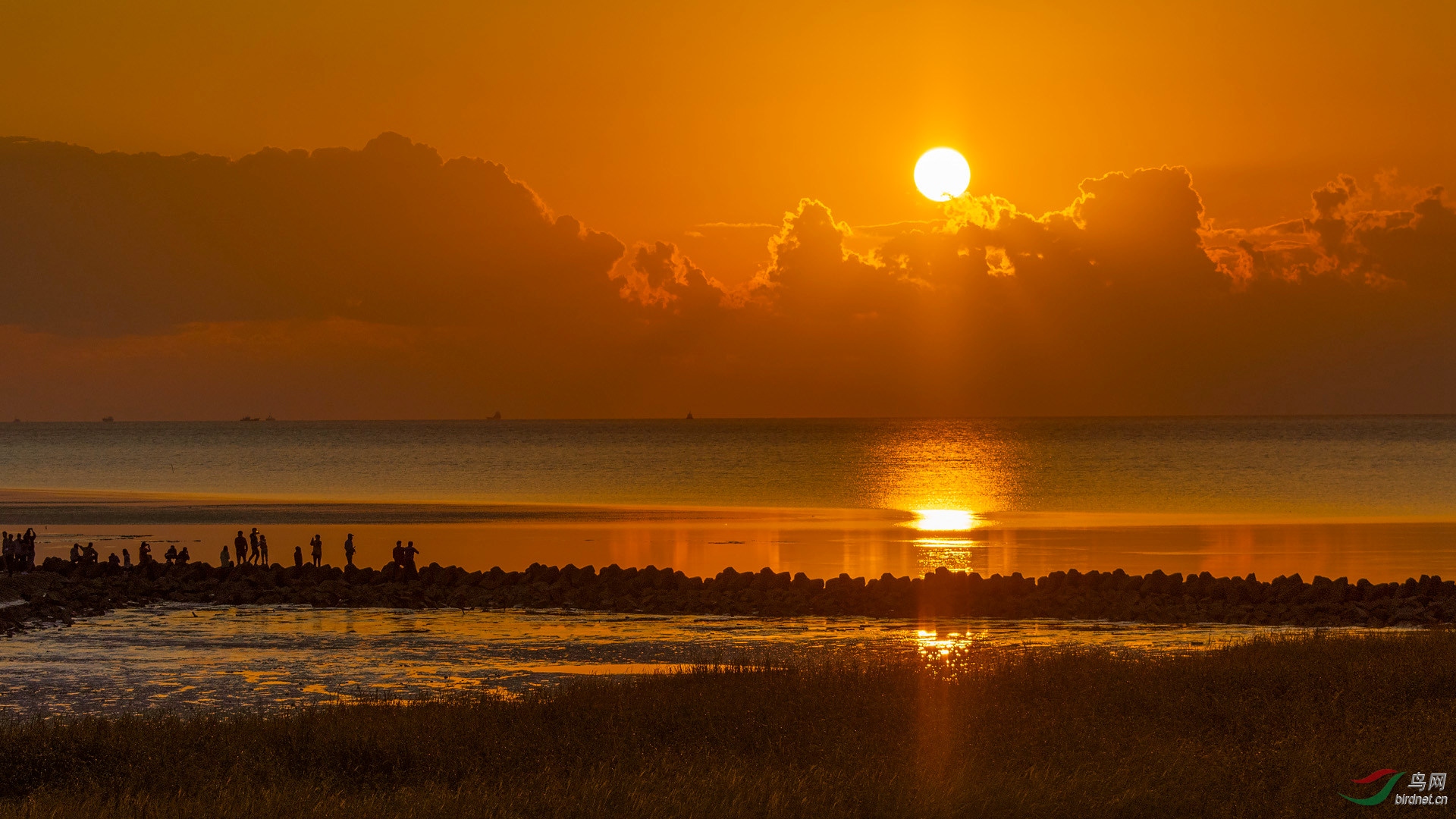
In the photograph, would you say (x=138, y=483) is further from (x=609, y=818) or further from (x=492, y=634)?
(x=609, y=818)

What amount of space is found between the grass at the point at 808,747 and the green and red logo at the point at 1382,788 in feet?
0.59

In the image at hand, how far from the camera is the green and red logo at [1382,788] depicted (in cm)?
1380

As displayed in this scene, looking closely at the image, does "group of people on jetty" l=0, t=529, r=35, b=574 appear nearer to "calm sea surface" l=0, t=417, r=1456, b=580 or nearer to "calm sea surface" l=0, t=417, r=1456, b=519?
"calm sea surface" l=0, t=417, r=1456, b=580

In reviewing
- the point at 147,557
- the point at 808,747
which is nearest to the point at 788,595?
the point at 808,747

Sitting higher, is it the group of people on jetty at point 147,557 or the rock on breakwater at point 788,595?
the group of people on jetty at point 147,557

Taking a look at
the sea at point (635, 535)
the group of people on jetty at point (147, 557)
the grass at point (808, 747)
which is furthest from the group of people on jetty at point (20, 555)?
the grass at point (808, 747)

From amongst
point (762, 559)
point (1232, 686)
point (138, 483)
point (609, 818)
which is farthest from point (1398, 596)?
point (138, 483)

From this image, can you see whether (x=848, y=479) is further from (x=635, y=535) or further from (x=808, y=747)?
(x=808, y=747)

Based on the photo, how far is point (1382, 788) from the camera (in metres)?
14.2

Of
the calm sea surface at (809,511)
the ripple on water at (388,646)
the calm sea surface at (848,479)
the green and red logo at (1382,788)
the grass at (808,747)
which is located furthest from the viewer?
the calm sea surface at (848,479)

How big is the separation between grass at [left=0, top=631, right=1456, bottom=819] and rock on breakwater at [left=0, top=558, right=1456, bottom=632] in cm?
1211

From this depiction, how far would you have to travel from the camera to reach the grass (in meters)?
13.9

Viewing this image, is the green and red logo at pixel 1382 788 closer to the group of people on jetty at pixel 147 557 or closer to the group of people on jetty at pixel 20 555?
the group of people on jetty at pixel 147 557

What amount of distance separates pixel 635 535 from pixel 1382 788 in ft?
162
